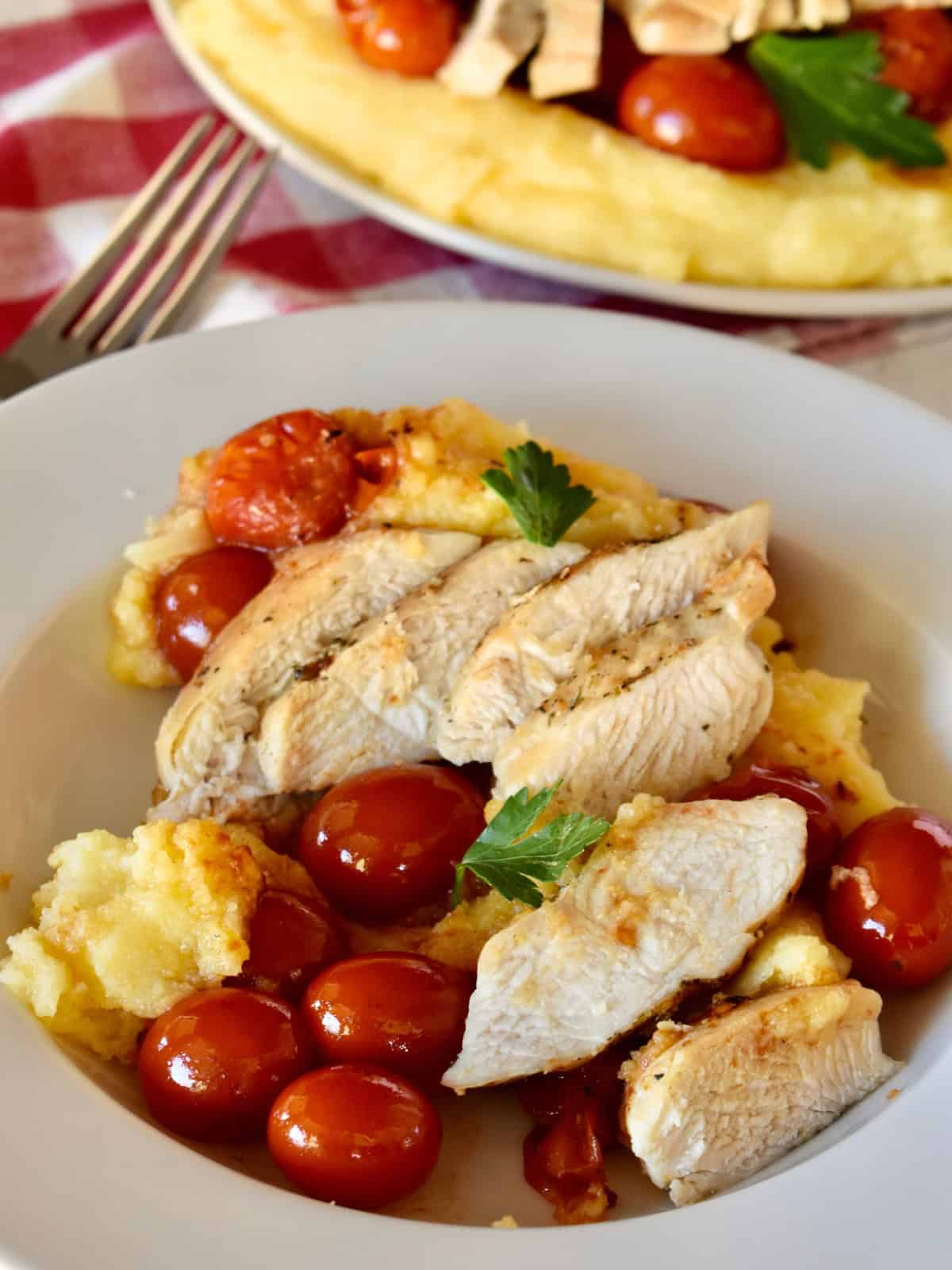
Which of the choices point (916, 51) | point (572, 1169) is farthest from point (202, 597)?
point (916, 51)

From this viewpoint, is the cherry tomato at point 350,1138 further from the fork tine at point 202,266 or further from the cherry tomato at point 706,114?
the cherry tomato at point 706,114

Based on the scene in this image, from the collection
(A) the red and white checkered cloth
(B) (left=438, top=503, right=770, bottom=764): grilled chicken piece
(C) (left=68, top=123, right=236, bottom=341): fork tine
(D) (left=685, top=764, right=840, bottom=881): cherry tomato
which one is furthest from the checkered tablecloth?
(D) (left=685, top=764, right=840, bottom=881): cherry tomato

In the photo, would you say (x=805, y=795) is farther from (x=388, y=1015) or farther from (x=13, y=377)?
(x=13, y=377)

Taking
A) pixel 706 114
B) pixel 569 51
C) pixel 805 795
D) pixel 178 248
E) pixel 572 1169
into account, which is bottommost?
pixel 572 1169

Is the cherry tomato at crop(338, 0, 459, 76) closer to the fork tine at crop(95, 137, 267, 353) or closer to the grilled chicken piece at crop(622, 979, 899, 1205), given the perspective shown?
the fork tine at crop(95, 137, 267, 353)

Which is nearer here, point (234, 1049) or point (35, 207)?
point (234, 1049)

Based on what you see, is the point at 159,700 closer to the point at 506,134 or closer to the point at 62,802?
the point at 62,802

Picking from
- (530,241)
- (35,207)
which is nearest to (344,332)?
(530,241)
